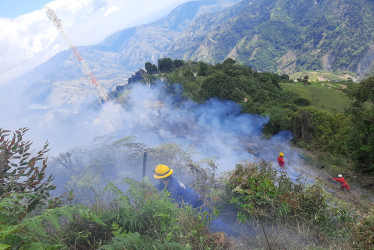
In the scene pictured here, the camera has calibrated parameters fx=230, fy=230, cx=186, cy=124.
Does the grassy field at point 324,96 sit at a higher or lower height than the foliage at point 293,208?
lower

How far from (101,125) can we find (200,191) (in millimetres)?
12009

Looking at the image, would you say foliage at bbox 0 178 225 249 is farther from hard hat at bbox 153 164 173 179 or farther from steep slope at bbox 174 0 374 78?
steep slope at bbox 174 0 374 78

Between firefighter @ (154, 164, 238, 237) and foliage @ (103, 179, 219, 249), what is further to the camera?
firefighter @ (154, 164, 238, 237)

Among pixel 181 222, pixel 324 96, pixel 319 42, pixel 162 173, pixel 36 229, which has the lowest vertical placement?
pixel 319 42

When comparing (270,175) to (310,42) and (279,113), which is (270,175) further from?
(310,42)

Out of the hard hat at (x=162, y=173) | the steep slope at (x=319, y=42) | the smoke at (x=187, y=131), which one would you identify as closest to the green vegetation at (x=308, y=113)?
the smoke at (x=187, y=131)

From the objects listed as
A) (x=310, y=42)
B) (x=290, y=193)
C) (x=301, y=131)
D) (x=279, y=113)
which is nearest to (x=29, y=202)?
(x=290, y=193)

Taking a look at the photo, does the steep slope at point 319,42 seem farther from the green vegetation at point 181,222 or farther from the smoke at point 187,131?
the green vegetation at point 181,222

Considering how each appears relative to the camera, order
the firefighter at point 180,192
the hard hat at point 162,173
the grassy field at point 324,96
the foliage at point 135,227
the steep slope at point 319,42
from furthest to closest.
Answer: the steep slope at point 319,42 < the grassy field at point 324,96 < the hard hat at point 162,173 < the firefighter at point 180,192 < the foliage at point 135,227

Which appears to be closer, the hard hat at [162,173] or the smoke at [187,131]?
the hard hat at [162,173]

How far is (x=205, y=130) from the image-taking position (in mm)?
15164

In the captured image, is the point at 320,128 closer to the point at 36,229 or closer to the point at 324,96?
the point at 36,229

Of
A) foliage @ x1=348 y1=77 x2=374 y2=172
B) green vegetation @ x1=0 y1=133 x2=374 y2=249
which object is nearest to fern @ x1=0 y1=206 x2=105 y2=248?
green vegetation @ x1=0 y1=133 x2=374 y2=249

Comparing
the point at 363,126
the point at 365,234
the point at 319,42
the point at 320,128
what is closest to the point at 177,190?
the point at 365,234
